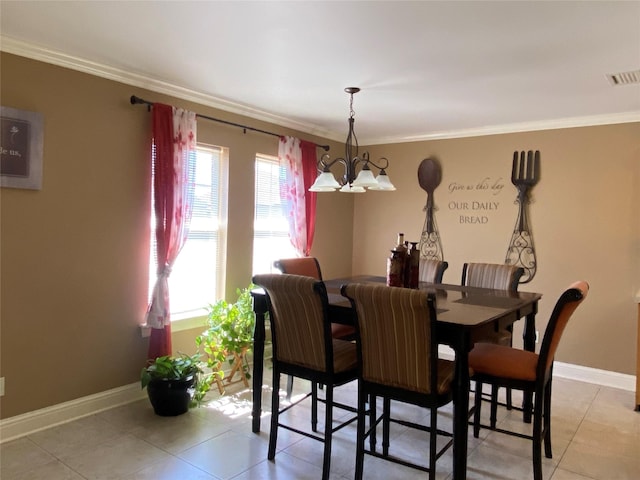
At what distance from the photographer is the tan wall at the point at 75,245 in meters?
2.80

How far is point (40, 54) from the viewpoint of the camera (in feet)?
9.25

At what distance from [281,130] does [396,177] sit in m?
1.45

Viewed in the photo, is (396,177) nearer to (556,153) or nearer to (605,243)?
(556,153)

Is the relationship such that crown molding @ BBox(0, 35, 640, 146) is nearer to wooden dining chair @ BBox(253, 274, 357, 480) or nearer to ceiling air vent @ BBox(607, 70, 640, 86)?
ceiling air vent @ BBox(607, 70, 640, 86)

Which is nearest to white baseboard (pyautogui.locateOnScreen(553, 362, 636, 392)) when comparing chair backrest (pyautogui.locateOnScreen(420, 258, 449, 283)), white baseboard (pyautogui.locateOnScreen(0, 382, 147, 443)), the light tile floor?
the light tile floor

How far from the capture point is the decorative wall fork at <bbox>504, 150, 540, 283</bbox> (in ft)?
14.6

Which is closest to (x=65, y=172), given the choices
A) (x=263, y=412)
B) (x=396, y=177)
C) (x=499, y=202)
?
(x=263, y=412)

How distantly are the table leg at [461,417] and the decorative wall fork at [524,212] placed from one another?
101 inches

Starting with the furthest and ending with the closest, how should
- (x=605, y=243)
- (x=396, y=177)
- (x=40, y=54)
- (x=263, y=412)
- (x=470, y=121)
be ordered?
(x=396, y=177) < (x=470, y=121) < (x=605, y=243) < (x=263, y=412) < (x=40, y=54)

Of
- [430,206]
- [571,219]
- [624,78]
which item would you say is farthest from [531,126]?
[624,78]

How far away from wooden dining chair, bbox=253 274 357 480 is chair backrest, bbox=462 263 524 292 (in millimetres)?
1377

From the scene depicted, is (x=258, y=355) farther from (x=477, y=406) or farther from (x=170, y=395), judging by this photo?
(x=477, y=406)

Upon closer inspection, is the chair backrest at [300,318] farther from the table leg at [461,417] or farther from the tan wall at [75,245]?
the tan wall at [75,245]

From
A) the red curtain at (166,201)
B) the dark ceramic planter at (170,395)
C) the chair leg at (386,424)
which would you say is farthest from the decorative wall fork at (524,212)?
the dark ceramic planter at (170,395)
